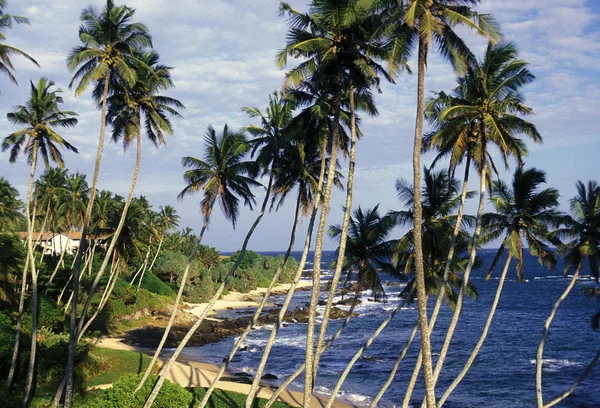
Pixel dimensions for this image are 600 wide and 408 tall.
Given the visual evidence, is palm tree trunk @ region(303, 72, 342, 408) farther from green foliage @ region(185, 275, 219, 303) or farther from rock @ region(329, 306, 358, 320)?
green foliage @ region(185, 275, 219, 303)

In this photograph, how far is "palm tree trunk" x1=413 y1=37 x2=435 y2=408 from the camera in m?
11.7

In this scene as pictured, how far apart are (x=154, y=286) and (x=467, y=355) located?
119 feet

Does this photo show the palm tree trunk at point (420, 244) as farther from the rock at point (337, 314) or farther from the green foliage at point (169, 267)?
the green foliage at point (169, 267)

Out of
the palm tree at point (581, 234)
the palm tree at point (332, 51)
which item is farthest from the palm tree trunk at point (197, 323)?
the palm tree at point (581, 234)

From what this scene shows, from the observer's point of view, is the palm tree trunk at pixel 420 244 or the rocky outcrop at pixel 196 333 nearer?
the palm tree trunk at pixel 420 244

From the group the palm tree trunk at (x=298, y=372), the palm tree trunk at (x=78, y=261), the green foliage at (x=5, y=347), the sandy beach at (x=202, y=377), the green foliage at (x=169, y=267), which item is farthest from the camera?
the green foliage at (x=169, y=267)

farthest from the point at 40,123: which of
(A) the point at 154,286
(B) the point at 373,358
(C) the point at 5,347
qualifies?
(A) the point at 154,286

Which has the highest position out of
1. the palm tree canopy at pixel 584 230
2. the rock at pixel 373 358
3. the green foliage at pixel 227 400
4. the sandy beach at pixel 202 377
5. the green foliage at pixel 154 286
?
the palm tree canopy at pixel 584 230

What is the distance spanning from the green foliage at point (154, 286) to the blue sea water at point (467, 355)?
13500 millimetres

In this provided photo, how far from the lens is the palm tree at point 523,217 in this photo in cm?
1864

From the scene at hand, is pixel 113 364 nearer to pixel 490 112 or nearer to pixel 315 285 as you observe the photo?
pixel 315 285

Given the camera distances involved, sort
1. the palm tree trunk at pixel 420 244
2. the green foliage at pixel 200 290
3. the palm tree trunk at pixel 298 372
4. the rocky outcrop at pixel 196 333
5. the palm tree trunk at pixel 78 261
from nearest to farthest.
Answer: the palm tree trunk at pixel 420 244 < the palm tree trunk at pixel 78 261 < the palm tree trunk at pixel 298 372 < the rocky outcrop at pixel 196 333 < the green foliage at pixel 200 290

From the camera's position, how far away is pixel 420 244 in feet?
39.4

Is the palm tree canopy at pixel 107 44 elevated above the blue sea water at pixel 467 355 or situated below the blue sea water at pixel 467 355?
above
